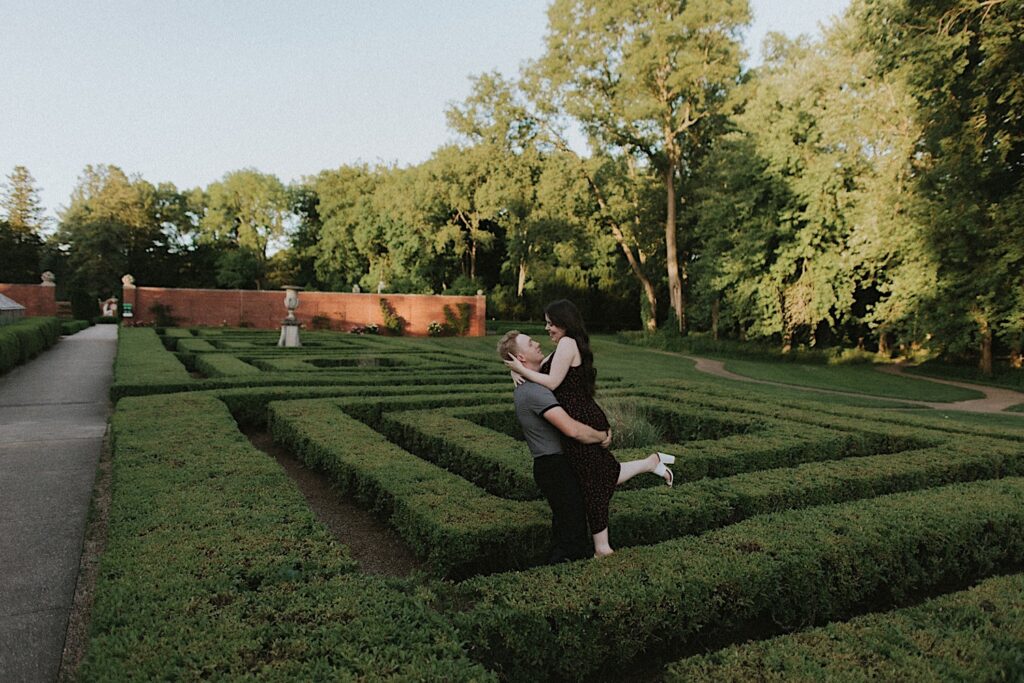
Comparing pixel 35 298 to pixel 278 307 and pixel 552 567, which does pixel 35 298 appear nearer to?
pixel 278 307

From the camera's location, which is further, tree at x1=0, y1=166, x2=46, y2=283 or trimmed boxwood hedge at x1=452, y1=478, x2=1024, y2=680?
tree at x1=0, y1=166, x2=46, y2=283

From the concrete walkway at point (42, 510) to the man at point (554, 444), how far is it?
102 inches

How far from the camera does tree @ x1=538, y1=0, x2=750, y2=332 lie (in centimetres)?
2742

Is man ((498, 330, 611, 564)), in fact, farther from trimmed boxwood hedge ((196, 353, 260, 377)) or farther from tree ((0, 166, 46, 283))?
tree ((0, 166, 46, 283))

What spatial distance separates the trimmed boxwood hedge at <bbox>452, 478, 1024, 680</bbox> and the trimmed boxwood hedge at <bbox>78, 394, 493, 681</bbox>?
418mm

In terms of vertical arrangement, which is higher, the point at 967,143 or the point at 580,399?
the point at 967,143

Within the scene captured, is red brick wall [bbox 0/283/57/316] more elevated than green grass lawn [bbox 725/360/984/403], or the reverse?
red brick wall [bbox 0/283/57/316]

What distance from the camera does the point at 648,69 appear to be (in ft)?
93.1

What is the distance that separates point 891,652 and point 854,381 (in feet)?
57.3

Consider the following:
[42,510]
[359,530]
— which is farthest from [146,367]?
[359,530]

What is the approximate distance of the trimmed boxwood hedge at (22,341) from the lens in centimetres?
1431

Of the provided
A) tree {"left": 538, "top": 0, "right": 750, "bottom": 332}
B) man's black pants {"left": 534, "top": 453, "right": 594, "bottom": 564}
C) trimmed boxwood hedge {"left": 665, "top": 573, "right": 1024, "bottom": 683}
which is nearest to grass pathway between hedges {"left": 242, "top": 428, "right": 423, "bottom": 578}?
man's black pants {"left": 534, "top": 453, "right": 594, "bottom": 564}

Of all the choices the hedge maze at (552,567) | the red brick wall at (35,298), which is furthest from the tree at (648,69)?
the red brick wall at (35,298)

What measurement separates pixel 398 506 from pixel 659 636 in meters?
2.17
